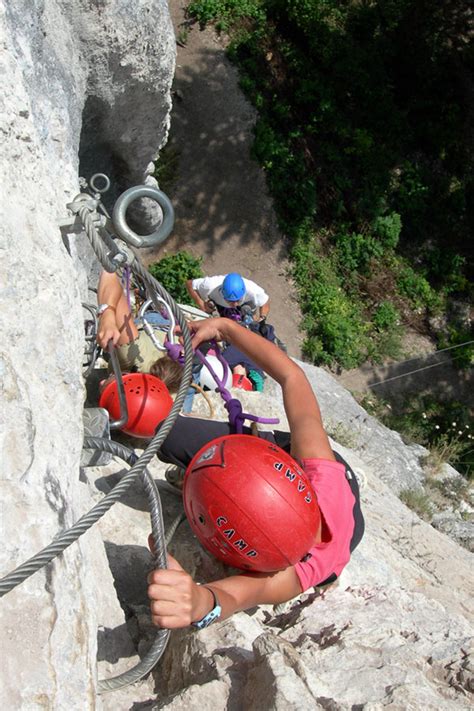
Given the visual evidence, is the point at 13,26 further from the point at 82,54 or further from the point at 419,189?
the point at 419,189

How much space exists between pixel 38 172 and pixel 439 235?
34.6 feet

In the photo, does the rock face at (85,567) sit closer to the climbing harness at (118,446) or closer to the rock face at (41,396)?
the rock face at (41,396)

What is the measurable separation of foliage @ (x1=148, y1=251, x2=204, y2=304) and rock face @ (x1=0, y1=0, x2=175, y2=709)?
6.04 meters

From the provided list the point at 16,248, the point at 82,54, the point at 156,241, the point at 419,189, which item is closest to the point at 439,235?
the point at 419,189

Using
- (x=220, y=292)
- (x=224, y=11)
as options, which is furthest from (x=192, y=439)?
(x=224, y=11)

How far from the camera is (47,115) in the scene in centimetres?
266

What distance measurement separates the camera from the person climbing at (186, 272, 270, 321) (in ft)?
19.6

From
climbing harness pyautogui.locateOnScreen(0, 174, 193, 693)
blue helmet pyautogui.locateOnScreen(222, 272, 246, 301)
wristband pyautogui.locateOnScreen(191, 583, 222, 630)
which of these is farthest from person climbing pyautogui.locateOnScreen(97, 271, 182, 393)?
wristband pyautogui.locateOnScreen(191, 583, 222, 630)

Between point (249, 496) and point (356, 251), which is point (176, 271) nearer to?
point (356, 251)

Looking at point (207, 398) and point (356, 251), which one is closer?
point (207, 398)

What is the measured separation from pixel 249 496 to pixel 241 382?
3.05m

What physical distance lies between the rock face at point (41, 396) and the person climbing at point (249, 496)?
29cm

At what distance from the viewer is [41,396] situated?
1903 millimetres

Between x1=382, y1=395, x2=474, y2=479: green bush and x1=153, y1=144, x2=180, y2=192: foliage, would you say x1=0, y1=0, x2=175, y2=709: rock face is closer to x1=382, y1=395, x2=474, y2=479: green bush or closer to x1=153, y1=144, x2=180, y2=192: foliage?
x1=153, y1=144, x2=180, y2=192: foliage
